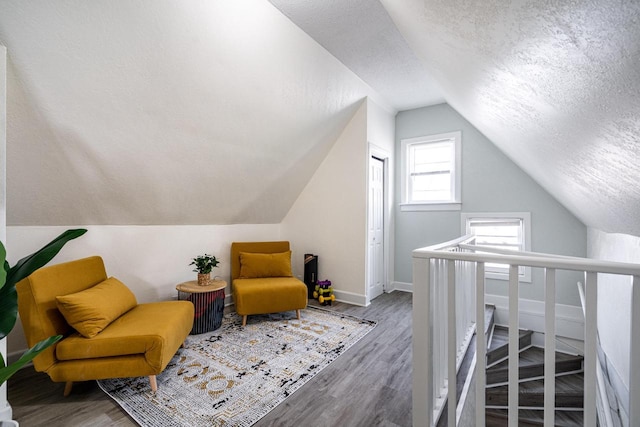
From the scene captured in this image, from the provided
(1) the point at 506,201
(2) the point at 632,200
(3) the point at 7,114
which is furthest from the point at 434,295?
(1) the point at 506,201

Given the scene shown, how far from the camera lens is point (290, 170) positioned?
385cm

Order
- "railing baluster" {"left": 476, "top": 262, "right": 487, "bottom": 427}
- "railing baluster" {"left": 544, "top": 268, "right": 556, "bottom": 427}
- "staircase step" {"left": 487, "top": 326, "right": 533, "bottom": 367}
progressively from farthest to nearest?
1. "staircase step" {"left": 487, "top": 326, "right": 533, "bottom": 367}
2. "railing baluster" {"left": 476, "top": 262, "right": 487, "bottom": 427}
3. "railing baluster" {"left": 544, "top": 268, "right": 556, "bottom": 427}

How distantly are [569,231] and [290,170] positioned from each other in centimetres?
355

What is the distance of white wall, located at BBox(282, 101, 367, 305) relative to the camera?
3.78 m

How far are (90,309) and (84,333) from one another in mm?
146

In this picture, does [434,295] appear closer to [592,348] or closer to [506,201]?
[592,348]

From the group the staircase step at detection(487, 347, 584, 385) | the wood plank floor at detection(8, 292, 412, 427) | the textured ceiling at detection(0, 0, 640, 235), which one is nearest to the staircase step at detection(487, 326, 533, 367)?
the staircase step at detection(487, 347, 584, 385)

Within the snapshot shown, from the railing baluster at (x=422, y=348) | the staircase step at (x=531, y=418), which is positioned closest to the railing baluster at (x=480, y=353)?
the railing baluster at (x=422, y=348)

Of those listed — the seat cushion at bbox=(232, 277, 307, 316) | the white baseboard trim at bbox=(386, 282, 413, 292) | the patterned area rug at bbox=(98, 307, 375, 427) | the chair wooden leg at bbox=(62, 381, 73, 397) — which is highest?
the seat cushion at bbox=(232, 277, 307, 316)

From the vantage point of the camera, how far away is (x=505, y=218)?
382 centimetres

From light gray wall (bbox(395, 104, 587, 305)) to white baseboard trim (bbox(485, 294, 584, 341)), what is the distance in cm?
9

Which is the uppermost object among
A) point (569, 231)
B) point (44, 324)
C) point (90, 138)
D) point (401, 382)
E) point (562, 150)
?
point (90, 138)

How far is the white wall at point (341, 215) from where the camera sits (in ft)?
12.4

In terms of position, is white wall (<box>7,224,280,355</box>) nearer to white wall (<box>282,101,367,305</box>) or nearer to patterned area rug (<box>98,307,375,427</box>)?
patterned area rug (<box>98,307,375,427</box>)
